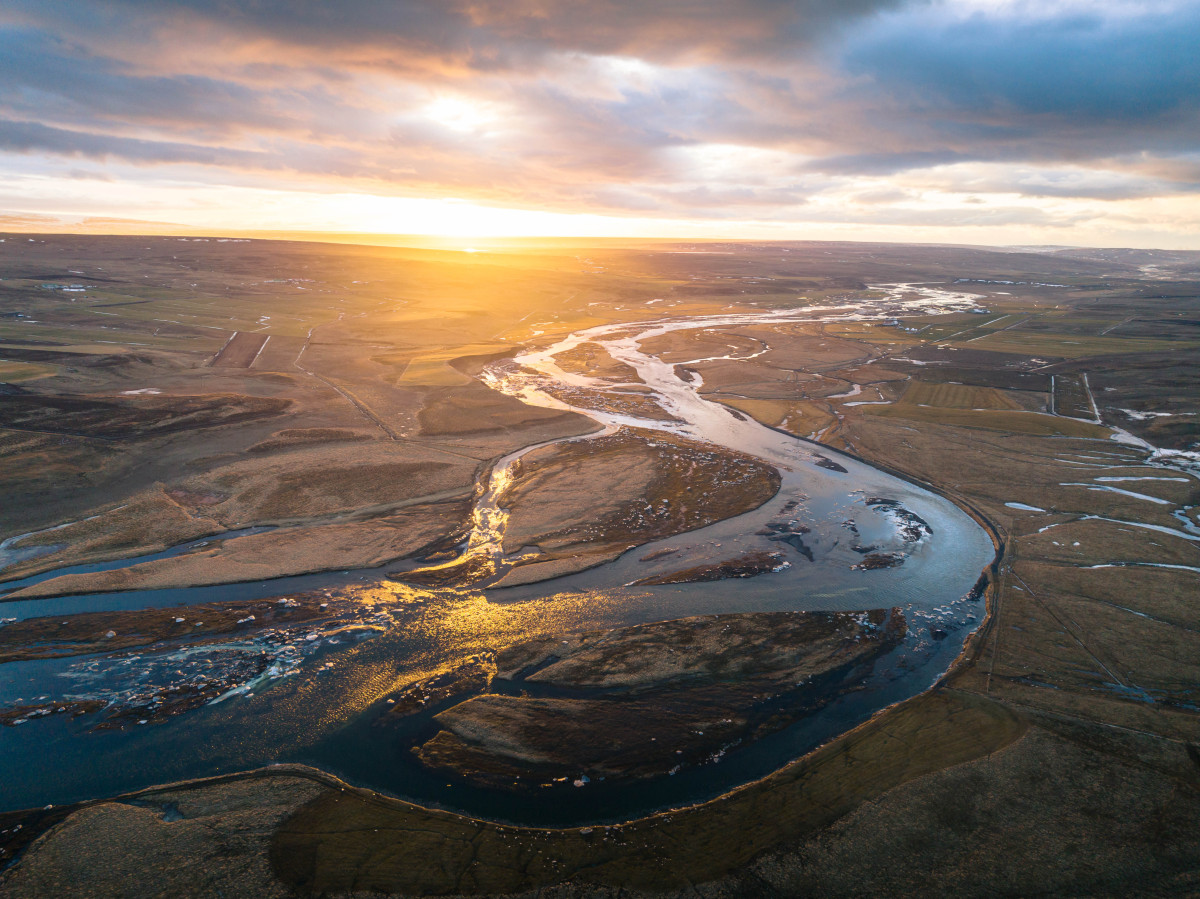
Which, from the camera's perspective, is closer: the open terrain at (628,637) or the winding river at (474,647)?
the open terrain at (628,637)

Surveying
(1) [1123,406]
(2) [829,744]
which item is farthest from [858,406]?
(2) [829,744]

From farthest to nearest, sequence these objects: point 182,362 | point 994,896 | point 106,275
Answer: point 106,275
point 182,362
point 994,896

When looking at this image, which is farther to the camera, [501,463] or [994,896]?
[501,463]

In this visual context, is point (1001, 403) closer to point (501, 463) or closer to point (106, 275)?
point (501, 463)

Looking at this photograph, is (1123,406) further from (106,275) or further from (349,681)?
(106,275)

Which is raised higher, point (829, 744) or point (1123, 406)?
point (1123, 406)

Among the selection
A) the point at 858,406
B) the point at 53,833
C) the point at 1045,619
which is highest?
the point at 858,406

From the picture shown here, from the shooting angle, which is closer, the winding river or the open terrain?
the open terrain

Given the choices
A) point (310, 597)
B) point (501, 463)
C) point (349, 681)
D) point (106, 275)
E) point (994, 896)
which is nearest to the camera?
point (994, 896)
